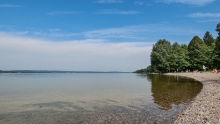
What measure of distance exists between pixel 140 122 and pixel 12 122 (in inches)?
282

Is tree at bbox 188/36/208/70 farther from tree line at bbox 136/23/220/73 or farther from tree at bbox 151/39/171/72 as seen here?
tree at bbox 151/39/171/72

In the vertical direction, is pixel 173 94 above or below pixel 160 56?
below

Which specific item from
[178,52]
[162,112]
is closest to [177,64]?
[178,52]

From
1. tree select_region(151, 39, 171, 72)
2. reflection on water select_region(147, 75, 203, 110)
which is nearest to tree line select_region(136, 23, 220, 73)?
tree select_region(151, 39, 171, 72)

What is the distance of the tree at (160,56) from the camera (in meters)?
95.4

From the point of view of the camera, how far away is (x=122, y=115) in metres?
11.8

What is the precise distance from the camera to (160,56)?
94812 millimetres

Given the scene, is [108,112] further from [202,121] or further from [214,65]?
[214,65]

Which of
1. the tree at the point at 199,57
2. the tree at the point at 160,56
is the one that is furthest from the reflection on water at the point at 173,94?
the tree at the point at 160,56

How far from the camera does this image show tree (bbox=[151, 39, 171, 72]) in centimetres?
9538

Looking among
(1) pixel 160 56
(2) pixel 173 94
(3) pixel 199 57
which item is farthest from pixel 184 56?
(2) pixel 173 94

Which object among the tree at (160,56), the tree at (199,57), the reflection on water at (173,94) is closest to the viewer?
the reflection on water at (173,94)

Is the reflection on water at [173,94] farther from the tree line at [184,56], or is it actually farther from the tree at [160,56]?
the tree at [160,56]

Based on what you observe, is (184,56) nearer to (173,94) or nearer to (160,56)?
(160,56)
